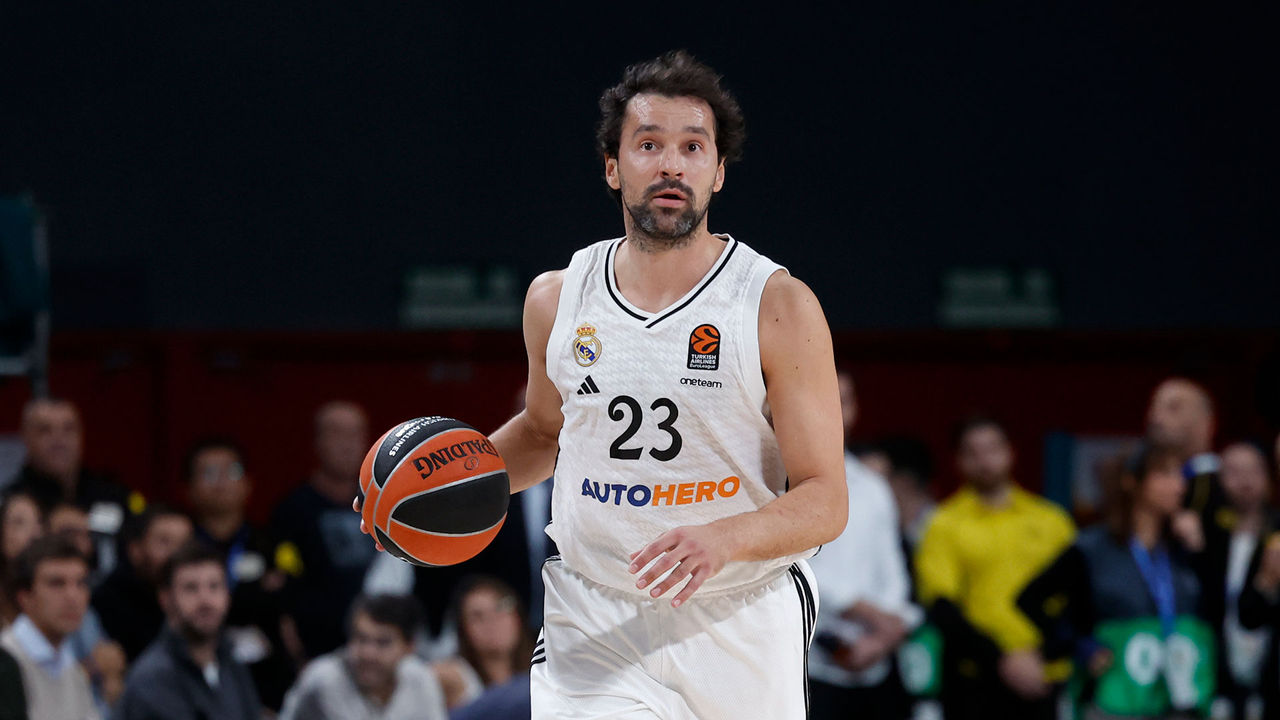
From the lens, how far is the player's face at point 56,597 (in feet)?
21.1

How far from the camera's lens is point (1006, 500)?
793 cm

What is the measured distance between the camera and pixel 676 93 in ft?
12.5

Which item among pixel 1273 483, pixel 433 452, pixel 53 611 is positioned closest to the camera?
pixel 433 452

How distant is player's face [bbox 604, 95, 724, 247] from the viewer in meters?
3.76

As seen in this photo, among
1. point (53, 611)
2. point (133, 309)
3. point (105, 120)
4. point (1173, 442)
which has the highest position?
point (105, 120)

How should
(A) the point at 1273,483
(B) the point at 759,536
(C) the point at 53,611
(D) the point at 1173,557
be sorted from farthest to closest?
(A) the point at 1273,483 < (D) the point at 1173,557 < (C) the point at 53,611 < (B) the point at 759,536

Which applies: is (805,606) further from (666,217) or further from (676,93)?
(676,93)

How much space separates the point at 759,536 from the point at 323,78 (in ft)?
27.6

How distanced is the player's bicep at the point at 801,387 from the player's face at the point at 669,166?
30 centimetres

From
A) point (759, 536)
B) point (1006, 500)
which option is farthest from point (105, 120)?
point (759, 536)

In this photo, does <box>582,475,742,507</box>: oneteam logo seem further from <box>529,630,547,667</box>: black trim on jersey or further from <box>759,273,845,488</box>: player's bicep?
<box>529,630,547,667</box>: black trim on jersey

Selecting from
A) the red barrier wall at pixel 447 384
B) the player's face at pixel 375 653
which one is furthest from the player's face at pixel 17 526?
the red barrier wall at pixel 447 384

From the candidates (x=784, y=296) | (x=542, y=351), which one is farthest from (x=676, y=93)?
(x=542, y=351)

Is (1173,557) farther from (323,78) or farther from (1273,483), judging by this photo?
(323,78)
